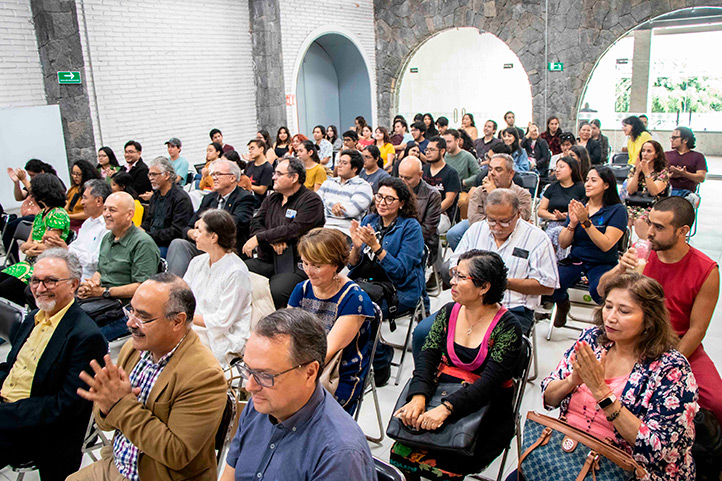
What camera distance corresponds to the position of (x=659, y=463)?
209 cm

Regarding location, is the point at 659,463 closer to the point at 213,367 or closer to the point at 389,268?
the point at 213,367

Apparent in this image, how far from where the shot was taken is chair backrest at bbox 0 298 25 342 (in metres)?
3.19

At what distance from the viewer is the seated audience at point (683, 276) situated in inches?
110

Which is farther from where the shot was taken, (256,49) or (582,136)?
(256,49)

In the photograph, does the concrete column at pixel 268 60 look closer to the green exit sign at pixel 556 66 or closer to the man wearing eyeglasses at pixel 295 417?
the green exit sign at pixel 556 66

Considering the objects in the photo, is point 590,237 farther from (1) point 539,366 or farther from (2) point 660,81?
(2) point 660,81

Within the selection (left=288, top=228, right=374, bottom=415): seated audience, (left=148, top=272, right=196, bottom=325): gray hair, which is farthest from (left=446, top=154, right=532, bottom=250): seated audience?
(left=148, top=272, right=196, bottom=325): gray hair

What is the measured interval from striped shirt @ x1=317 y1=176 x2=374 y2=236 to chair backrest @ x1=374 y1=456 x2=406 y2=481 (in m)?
3.51

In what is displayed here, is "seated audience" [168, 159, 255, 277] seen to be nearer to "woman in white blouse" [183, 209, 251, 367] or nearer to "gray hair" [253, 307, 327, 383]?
"woman in white blouse" [183, 209, 251, 367]

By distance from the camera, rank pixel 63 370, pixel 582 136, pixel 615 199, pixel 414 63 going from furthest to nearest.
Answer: pixel 414 63, pixel 582 136, pixel 615 199, pixel 63 370

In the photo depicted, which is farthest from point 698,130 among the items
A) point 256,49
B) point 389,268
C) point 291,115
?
point 389,268

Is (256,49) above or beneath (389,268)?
above

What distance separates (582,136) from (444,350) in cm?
709

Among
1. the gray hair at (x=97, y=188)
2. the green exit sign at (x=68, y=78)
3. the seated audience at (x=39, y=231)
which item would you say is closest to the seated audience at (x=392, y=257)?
the gray hair at (x=97, y=188)
